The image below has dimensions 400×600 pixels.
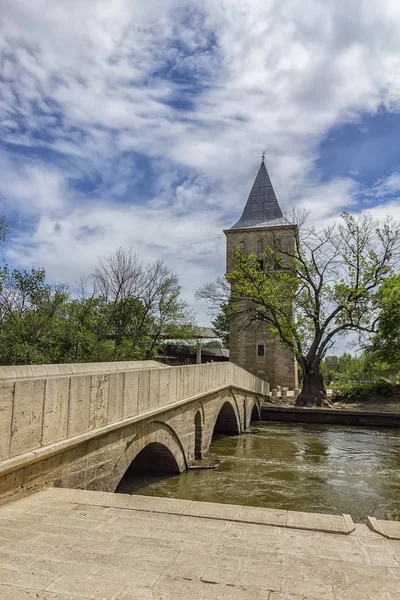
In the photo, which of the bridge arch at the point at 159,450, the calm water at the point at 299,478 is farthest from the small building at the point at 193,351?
the bridge arch at the point at 159,450

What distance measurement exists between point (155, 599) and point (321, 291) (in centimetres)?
2122

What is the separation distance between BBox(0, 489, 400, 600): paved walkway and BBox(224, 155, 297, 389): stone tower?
79.9 feet

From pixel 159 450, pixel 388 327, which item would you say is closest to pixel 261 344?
pixel 388 327

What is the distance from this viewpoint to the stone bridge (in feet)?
12.3

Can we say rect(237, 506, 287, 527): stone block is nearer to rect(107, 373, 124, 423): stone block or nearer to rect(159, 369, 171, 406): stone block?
rect(107, 373, 124, 423): stone block

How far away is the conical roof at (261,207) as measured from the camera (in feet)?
105

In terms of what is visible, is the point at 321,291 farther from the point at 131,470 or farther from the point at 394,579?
the point at 394,579

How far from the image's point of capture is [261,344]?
30.0 meters

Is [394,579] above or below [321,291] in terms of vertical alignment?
below

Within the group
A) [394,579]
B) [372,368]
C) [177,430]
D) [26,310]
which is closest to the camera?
[394,579]

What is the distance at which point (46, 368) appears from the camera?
7.29m

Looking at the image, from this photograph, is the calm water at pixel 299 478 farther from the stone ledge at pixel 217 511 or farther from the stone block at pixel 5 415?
the stone block at pixel 5 415

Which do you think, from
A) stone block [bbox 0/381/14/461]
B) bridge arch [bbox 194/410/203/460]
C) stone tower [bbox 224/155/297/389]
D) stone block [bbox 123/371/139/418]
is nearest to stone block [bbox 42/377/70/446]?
stone block [bbox 0/381/14/461]

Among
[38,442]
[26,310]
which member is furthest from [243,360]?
[38,442]
